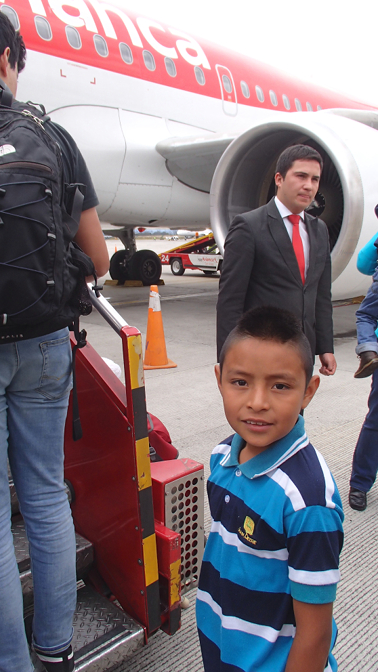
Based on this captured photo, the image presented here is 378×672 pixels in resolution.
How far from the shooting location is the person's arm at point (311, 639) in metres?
0.84

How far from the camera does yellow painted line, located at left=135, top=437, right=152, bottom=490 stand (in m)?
1.45

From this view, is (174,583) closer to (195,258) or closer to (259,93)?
(259,93)

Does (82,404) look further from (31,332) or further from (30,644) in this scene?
(30,644)

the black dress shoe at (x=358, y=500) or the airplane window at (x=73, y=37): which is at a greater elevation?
the airplane window at (x=73, y=37)

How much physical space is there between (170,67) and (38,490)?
22.7 feet

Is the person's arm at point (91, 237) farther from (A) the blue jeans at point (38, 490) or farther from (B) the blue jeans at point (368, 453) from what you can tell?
(B) the blue jeans at point (368, 453)

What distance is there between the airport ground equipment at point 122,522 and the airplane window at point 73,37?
543 cm

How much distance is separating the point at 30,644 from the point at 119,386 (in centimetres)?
78

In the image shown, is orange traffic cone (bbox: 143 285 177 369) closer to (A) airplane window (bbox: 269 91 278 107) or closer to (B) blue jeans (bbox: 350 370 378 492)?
(B) blue jeans (bbox: 350 370 378 492)

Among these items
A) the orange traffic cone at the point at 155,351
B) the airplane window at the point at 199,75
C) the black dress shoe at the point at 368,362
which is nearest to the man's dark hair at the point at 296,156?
the black dress shoe at the point at 368,362

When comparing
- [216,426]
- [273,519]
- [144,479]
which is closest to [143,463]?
[144,479]

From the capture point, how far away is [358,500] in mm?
2439

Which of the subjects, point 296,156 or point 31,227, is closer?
point 31,227

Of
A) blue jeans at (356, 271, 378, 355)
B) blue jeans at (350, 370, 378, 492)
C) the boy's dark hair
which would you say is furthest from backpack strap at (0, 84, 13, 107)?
blue jeans at (350, 370, 378, 492)
